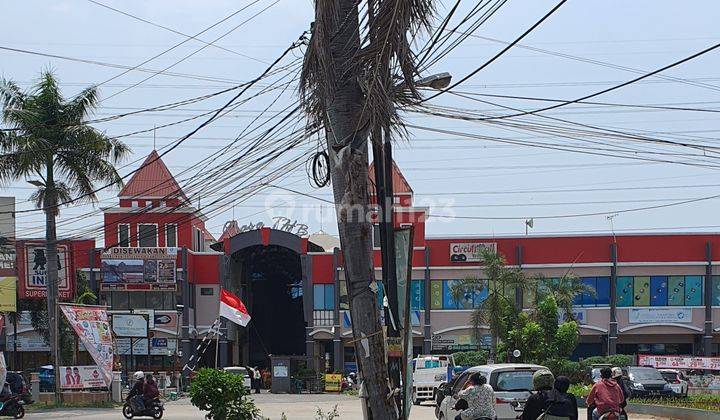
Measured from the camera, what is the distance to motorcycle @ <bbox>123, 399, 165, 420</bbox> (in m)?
29.5

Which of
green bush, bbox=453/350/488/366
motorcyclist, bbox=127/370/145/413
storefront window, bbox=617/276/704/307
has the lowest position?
green bush, bbox=453/350/488/366

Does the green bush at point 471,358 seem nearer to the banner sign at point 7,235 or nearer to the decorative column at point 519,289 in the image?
the decorative column at point 519,289

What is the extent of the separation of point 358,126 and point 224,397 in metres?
9.25

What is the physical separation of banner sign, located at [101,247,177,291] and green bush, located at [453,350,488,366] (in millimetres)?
17976

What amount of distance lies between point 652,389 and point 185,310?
34210 millimetres

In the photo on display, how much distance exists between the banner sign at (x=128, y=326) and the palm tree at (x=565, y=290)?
20.9 m

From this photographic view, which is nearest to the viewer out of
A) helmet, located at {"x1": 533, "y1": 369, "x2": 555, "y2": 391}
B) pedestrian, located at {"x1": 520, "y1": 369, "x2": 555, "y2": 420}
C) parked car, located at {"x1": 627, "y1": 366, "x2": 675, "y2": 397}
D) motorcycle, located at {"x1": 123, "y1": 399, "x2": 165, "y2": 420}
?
pedestrian, located at {"x1": 520, "y1": 369, "x2": 555, "y2": 420}

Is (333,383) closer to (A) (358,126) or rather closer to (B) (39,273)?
(B) (39,273)

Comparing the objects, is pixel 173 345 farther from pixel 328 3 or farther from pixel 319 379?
pixel 328 3

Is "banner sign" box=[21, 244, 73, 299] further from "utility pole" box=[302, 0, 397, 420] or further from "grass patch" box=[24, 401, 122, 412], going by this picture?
"utility pole" box=[302, 0, 397, 420]

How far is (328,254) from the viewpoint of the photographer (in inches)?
2495

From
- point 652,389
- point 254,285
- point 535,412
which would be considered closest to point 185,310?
point 254,285

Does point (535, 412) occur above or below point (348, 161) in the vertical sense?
below

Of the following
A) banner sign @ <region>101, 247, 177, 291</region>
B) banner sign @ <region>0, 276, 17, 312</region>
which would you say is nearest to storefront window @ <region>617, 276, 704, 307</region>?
banner sign @ <region>101, 247, 177, 291</region>
